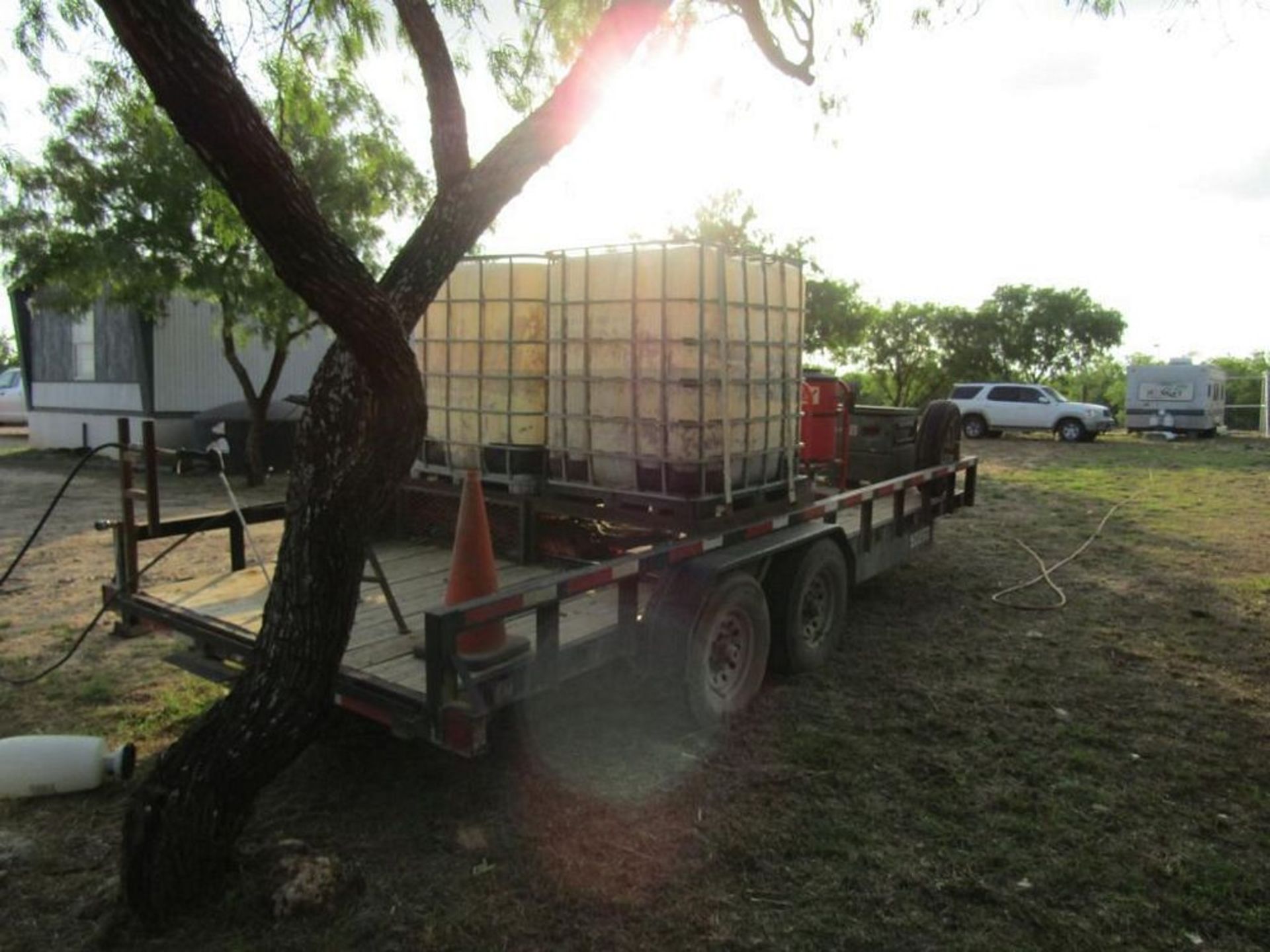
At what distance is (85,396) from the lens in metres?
21.0

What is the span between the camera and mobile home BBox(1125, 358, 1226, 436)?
87.8 feet

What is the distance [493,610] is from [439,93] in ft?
7.11

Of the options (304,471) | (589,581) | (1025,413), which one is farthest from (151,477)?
(1025,413)

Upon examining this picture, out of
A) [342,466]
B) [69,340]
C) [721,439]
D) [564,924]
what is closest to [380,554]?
[721,439]

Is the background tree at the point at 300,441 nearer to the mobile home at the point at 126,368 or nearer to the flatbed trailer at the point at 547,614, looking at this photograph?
the flatbed trailer at the point at 547,614

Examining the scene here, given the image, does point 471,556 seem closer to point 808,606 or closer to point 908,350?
point 808,606

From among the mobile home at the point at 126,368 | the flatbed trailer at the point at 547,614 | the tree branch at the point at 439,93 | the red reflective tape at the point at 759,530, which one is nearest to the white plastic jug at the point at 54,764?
the flatbed trailer at the point at 547,614

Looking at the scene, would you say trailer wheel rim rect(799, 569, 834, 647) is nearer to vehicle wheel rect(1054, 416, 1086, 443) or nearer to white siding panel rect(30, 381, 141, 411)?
white siding panel rect(30, 381, 141, 411)

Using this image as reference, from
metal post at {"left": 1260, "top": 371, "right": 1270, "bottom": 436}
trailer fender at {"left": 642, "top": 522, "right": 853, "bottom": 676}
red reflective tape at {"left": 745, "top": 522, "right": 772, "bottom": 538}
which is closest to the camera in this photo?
trailer fender at {"left": 642, "top": 522, "right": 853, "bottom": 676}

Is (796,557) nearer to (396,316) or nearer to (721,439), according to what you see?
(721,439)

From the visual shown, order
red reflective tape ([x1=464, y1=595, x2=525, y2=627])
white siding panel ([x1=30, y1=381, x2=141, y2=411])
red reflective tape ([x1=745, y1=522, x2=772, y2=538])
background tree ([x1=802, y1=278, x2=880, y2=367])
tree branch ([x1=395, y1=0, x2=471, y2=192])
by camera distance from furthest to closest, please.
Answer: background tree ([x1=802, y1=278, x2=880, y2=367])
white siding panel ([x1=30, y1=381, x2=141, y2=411])
red reflective tape ([x1=745, y1=522, x2=772, y2=538])
tree branch ([x1=395, y1=0, x2=471, y2=192])
red reflective tape ([x1=464, y1=595, x2=525, y2=627])

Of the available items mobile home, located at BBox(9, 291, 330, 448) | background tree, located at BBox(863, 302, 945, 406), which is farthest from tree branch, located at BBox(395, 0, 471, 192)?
background tree, located at BBox(863, 302, 945, 406)

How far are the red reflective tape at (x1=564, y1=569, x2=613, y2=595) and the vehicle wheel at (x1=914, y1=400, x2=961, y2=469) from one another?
16.6 feet

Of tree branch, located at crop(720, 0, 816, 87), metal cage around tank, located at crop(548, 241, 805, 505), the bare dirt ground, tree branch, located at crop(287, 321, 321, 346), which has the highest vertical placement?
tree branch, located at crop(720, 0, 816, 87)
